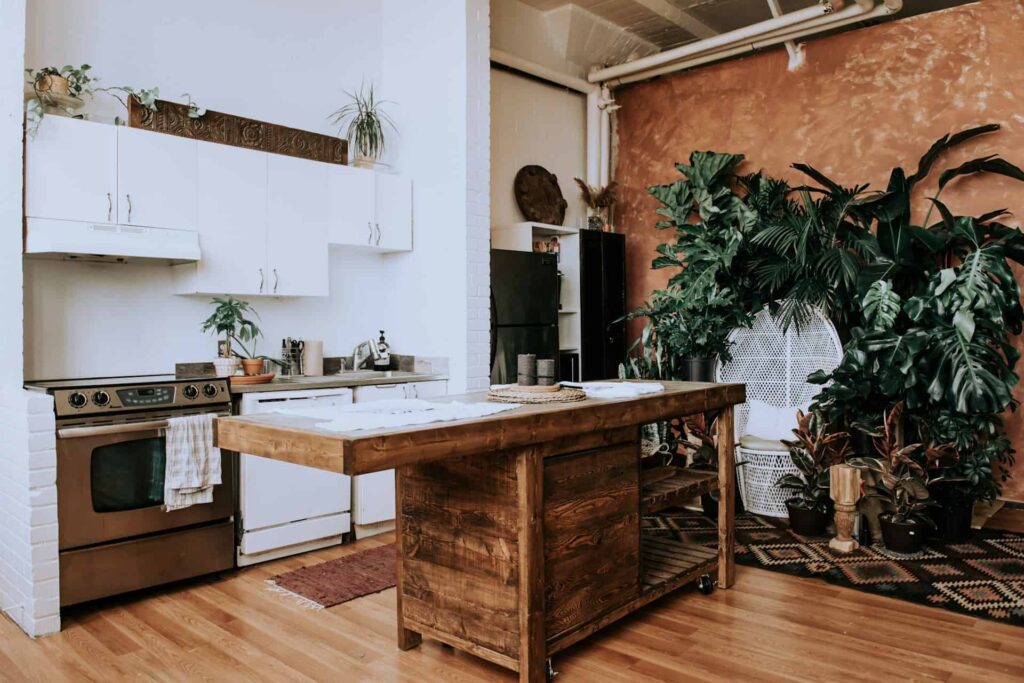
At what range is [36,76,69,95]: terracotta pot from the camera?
3.26 meters

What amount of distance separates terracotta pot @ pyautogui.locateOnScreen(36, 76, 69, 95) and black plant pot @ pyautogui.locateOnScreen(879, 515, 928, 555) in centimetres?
445

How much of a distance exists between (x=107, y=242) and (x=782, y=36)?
14.9 feet

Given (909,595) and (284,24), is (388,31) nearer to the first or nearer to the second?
(284,24)

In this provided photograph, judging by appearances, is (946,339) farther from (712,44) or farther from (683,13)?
(683,13)

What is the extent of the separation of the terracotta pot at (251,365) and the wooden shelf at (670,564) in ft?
7.22

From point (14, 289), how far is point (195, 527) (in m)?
1.29

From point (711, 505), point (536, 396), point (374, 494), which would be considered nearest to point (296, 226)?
point (374, 494)

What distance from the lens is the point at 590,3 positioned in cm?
559

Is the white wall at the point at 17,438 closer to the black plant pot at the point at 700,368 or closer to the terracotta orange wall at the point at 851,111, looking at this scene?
the black plant pot at the point at 700,368

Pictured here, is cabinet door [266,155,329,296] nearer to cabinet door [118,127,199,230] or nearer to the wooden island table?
cabinet door [118,127,199,230]

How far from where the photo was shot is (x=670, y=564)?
321 cm

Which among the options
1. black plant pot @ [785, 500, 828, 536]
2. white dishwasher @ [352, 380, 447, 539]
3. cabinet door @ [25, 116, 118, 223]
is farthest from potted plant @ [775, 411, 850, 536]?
cabinet door @ [25, 116, 118, 223]

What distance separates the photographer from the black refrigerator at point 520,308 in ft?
15.8

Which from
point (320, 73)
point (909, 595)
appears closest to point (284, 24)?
point (320, 73)
